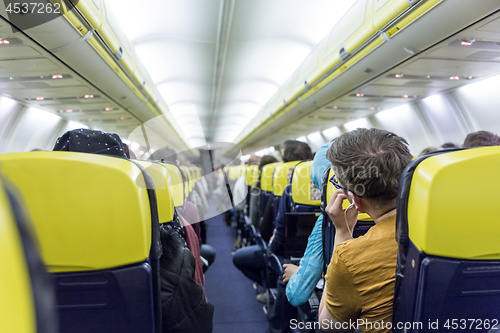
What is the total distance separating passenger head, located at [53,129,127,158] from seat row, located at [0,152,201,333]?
43 centimetres

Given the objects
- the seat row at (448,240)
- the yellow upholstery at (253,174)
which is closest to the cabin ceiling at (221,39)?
the seat row at (448,240)

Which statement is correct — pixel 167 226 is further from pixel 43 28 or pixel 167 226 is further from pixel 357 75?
pixel 357 75

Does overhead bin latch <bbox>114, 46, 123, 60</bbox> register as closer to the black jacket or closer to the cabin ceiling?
the cabin ceiling

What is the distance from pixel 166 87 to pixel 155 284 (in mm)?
7126

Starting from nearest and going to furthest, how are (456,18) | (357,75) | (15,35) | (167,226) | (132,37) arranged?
(167,226) < (456,18) < (15,35) < (357,75) < (132,37)

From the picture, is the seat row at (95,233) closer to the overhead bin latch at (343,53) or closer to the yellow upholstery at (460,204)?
the yellow upholstery at (460,204)

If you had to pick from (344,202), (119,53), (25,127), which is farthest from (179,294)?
(25,127)

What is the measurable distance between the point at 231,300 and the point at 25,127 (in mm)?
5213

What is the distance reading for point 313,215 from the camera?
7.80 feet

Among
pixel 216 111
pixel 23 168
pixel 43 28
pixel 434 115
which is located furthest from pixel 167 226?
pixel 216 111

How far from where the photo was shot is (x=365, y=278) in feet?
3.93

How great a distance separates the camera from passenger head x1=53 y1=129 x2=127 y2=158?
1.46m

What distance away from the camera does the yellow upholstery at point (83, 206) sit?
1022mm

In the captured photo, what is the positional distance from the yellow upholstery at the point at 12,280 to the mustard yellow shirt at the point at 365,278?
1022 mm
